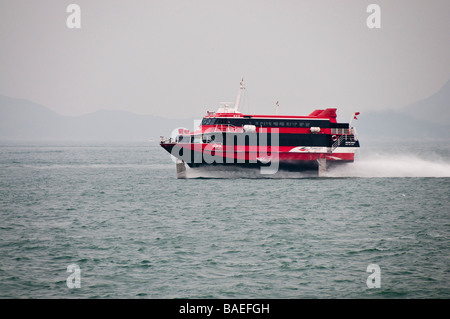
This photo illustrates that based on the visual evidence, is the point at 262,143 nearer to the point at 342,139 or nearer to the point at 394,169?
the point at 342,139

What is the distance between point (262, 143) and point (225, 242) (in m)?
27.7

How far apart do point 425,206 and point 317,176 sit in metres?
17.8

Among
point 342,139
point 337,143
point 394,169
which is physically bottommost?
point 394,169

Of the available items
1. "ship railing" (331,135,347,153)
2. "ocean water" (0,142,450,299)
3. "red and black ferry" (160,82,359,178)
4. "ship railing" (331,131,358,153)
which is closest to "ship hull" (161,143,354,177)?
"red and black ferry" (160,82,359,178)

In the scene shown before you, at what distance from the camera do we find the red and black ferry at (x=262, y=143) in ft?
167

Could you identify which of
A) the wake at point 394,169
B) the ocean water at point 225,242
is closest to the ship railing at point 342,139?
the wake at point 394,169

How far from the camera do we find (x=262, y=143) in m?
52.2

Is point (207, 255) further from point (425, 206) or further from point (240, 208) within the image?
point (425, 206)

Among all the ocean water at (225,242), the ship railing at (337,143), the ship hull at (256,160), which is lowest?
the ocean water at (225,242)

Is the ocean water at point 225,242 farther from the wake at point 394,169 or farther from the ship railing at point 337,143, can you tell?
the wake at point 394,169

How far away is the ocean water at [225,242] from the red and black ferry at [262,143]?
345 centimetres

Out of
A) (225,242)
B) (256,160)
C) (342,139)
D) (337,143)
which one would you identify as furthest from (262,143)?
(225,242)

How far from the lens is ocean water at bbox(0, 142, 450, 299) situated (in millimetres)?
18547
